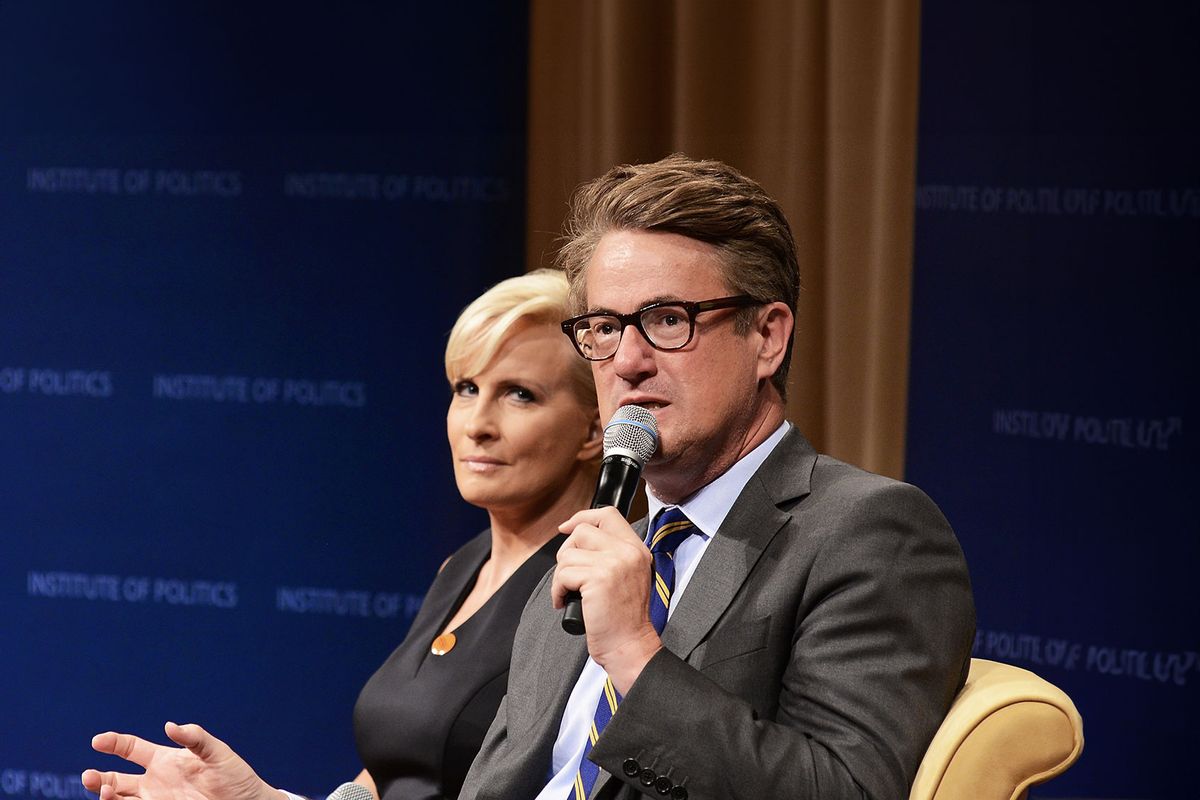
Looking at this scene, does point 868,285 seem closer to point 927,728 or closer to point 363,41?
point 363,41

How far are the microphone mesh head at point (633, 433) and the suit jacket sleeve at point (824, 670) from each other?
0.19 metres

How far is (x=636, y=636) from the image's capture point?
→ 148cm

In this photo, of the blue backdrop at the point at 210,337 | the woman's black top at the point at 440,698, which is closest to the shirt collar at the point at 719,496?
the woman's black top at the point at 440,698

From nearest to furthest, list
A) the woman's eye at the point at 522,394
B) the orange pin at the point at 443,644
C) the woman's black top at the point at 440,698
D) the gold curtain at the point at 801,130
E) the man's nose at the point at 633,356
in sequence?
Result: the man's nose at the point at 633,356, the woman's black top at the point at 440,698, the orange pin at the point at 443,644, the woman's eye at the point at 522,394, the gold curtain at the point at 801,130

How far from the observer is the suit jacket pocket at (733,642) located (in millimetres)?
1576

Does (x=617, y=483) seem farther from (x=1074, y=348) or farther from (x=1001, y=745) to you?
(x=1074, y=348)

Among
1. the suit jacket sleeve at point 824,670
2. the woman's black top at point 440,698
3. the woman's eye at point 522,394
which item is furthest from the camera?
the woman's eye at point 522,394

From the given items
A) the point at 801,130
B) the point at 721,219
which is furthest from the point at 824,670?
the point at 801,130

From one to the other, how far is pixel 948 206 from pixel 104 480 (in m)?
2.60

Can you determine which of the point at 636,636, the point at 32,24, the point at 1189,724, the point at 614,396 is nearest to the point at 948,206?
the point at 1189,724

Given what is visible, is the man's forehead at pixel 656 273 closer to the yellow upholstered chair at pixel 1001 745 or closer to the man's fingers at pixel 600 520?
the man's fingers at pixel 600 520

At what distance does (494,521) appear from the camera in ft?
8.51

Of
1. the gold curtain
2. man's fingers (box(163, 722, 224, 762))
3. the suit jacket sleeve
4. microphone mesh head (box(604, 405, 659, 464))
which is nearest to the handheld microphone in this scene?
microphone mesh head (box(604, 405, 659, 464))

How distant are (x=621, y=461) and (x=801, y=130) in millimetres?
2260
